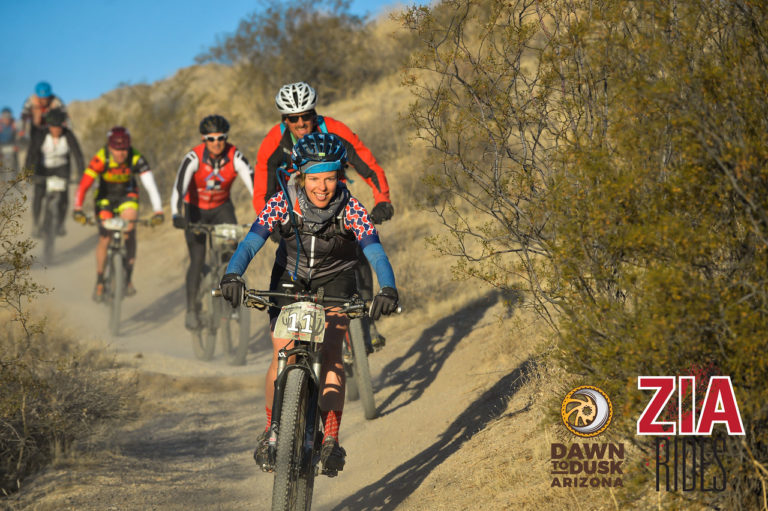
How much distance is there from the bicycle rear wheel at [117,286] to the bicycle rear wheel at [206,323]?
165 cm

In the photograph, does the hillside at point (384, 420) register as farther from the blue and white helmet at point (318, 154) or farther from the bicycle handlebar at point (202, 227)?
the bicycle handlebar at point (202, 227)

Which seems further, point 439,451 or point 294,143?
point 294,143

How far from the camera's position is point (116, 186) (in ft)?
38.8

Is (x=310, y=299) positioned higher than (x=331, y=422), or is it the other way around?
(x=310, y=299)

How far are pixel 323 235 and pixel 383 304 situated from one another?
74 centimetres

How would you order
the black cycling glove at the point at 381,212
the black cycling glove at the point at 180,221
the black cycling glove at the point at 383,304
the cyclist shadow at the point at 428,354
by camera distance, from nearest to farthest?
A: the black cycling glove at the point at 383,304 < the black cycling glove at the point at 381,212 < the cyclist shadow at the point at 428,354 < the black cycling glove at the point at 180,221

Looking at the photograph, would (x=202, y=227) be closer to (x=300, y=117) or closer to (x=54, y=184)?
(x=300, y=117)

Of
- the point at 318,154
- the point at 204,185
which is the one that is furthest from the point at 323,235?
the point at 204,185

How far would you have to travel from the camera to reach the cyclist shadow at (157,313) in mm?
13086

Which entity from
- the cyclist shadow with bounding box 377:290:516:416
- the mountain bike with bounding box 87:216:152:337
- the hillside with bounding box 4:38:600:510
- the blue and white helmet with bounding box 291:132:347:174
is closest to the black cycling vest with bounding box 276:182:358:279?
the blue and white helmet with bounding box 291:132:347:174

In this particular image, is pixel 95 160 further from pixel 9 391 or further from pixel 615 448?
pixel 615 448

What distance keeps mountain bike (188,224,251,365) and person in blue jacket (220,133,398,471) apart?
455 centimetres

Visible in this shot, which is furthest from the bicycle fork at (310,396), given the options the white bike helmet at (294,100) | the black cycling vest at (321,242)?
the white bike helmet at (294,100)

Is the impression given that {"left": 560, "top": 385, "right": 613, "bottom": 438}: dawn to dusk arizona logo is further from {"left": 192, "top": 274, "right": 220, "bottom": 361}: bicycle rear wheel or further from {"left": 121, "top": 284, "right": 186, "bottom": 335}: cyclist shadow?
{"left": 121, "top": 284, "right": 186, "bottom": 335}: cyclist shadow
